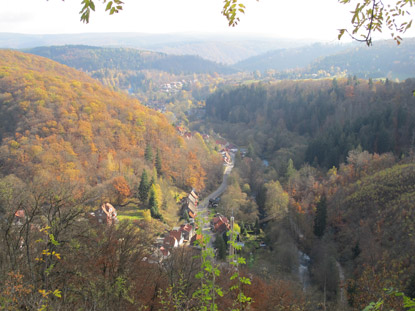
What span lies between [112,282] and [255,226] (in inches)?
627

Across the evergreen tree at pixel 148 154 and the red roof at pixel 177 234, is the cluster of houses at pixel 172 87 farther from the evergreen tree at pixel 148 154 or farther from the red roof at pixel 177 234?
the red roof at pixel 177 234

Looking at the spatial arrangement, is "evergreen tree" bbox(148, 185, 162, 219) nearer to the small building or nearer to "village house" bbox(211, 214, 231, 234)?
the small building

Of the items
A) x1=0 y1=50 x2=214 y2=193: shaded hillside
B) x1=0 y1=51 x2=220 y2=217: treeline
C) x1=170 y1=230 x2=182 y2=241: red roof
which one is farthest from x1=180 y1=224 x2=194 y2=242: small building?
x1=0 y1=50 x2=214 y2=193: shaded hillside

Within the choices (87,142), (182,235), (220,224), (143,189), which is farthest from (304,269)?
(87,142)

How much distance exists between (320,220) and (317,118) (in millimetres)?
36890

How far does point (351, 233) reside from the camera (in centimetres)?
1739

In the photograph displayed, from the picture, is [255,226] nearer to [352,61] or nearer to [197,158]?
[197,158]

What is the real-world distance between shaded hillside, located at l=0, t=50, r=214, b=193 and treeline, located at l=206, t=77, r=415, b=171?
14.2 m

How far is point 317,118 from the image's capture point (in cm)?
5153

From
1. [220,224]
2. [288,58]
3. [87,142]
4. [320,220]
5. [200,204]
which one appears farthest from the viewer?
[288,58]

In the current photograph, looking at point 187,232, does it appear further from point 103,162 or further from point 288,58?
point 288,58

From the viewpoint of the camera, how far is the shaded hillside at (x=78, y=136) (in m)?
23.8

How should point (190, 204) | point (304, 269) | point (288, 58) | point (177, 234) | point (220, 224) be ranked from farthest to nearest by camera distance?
point (288, 58), point (190, 204), point (220, 224), point (177, 234), point (304, 269)

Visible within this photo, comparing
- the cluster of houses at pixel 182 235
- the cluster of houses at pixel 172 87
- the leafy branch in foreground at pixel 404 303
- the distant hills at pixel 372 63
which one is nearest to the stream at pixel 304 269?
the cluster of houses at pixel 182 235
